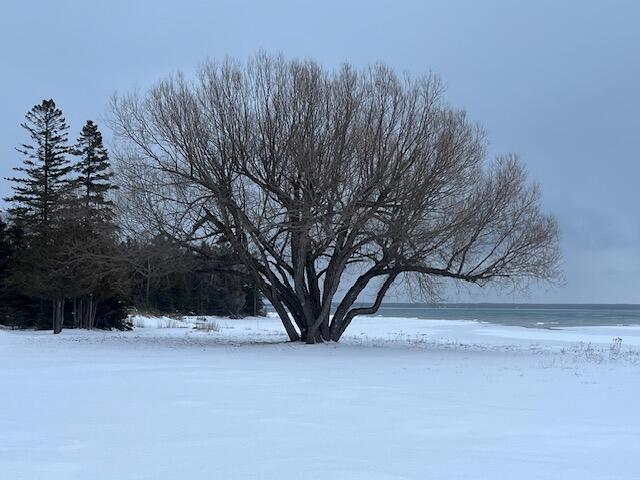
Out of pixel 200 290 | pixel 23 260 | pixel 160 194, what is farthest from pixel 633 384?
pixel 200 290

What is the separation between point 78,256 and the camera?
78.4 ft

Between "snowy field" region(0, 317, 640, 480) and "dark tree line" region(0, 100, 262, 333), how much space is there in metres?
8.71

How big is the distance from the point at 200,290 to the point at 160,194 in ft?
135

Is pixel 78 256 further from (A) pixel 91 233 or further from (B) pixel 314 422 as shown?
(B) pixel 314 422

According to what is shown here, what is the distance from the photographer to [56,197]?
116 feet

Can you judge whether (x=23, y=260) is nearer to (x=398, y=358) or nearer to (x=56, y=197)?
(x=56, y=197)

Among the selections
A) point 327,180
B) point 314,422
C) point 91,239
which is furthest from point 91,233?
point 314,422

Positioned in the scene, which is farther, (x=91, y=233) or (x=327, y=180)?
(x=91, y=233)

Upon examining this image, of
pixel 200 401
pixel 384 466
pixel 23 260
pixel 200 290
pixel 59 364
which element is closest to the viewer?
pixel 384 466

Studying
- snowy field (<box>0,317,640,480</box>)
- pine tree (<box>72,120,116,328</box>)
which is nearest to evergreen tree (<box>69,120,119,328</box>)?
pine tree (<box>72,120,116,328</box>)

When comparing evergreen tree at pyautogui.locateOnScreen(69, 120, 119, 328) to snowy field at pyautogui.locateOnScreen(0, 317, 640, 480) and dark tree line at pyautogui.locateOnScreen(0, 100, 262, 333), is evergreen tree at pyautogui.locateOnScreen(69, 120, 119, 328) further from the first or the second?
snowy field at pyautogui.locateOnScreen(0, 317, 640, 480)

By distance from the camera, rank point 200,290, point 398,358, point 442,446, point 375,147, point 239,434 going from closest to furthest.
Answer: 1. point 442,446
2. point 239,434
3. point 398,358
4. point 375,147
5. point 200,290

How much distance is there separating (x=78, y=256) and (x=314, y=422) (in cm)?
1793

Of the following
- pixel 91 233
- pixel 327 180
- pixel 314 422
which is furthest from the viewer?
pixel 91 233
